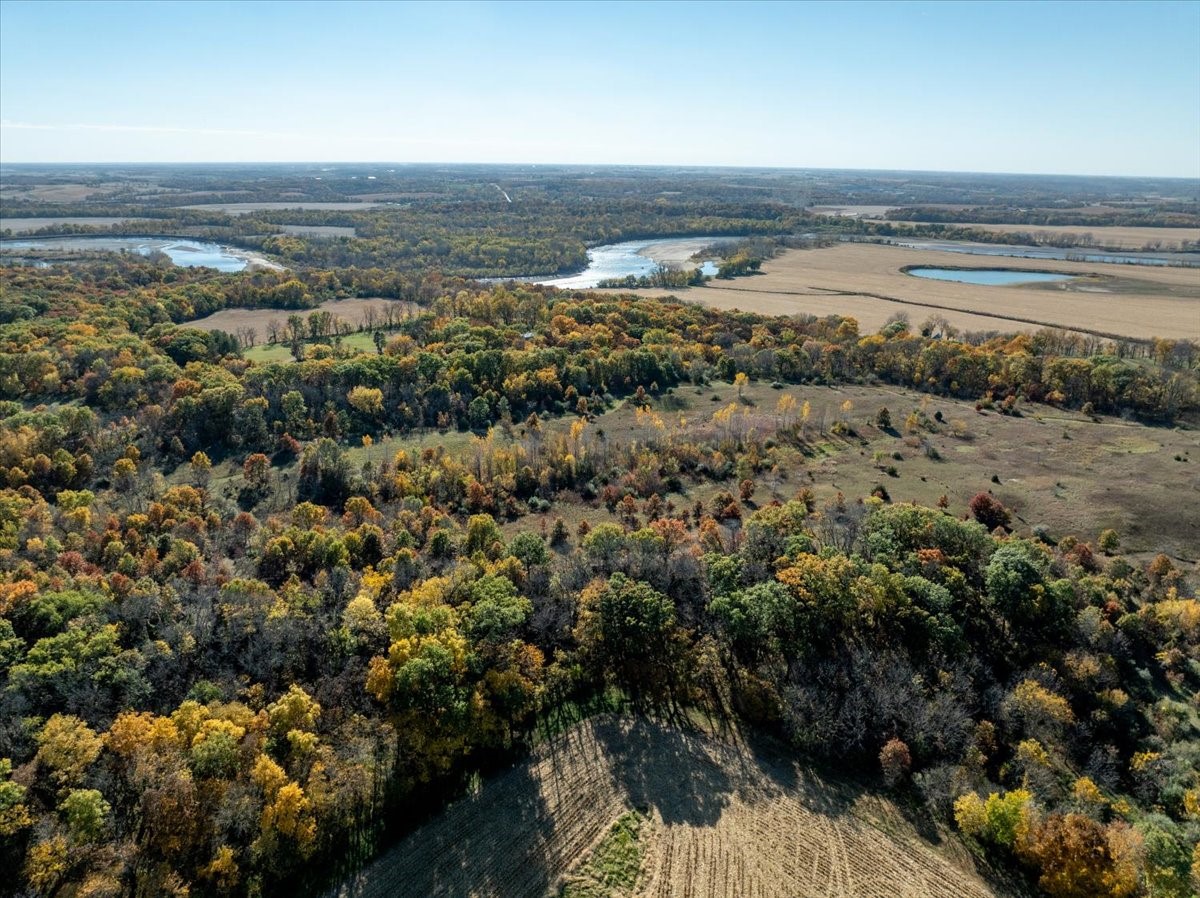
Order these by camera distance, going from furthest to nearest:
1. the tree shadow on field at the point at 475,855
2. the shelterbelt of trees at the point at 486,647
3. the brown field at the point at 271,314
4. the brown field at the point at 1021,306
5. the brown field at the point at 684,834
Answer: the brown field at the point at 1021,306, the brown field at the point at 271,314, the shelterbelt of trees at the point at 486,647, the brown field at the point at 684,834, the tree shadow on field at the point at 475,855

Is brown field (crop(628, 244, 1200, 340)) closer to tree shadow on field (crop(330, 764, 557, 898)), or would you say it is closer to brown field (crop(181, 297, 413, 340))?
brown field (crop(181, 297, 413, 340))

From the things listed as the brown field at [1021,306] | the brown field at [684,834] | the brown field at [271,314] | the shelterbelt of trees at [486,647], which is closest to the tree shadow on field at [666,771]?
the brown field at [684,834]

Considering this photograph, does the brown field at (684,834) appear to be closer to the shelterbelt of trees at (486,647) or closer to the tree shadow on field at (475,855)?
the tree shadow on field at (475,855)

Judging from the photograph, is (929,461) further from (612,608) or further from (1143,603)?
(612,608)

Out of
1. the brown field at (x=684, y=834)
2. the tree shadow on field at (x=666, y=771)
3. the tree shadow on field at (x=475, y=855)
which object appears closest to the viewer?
the tree shadow on field at (x=475, y=855)

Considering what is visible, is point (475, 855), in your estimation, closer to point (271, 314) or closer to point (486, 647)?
point (486, 647)

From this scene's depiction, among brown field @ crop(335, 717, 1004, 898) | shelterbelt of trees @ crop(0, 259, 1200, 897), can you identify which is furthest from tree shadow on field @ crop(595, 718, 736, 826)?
shelterbelt of trees @ crop(0, 259, 1200, 897)
